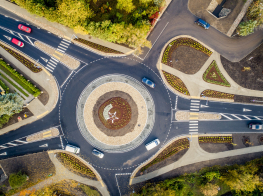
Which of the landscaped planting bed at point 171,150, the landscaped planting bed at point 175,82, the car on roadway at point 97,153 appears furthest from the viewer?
the landscaped planting bed at point 175,82

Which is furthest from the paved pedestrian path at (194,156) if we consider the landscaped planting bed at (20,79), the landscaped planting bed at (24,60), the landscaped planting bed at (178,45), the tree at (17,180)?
the landscaped planting bed at (24,60)

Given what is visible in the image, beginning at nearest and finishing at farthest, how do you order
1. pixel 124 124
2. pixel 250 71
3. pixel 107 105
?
pixel 107 105
pixel 124 124
pixel 250 71

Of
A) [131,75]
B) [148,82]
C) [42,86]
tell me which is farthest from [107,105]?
[42,86]

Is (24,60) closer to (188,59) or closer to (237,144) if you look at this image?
(188,59)

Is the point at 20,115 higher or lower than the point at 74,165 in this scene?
higher

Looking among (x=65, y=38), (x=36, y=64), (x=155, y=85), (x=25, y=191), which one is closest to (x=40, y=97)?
(x=36, y=64)

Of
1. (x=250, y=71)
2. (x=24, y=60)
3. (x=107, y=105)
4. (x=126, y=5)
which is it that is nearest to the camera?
(x=126, y=5)

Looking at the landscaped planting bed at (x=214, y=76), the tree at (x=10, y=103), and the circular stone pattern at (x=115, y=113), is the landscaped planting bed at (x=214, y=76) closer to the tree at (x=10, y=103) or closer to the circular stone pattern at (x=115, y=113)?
the circular stone pattern at (x=115, y=113)
